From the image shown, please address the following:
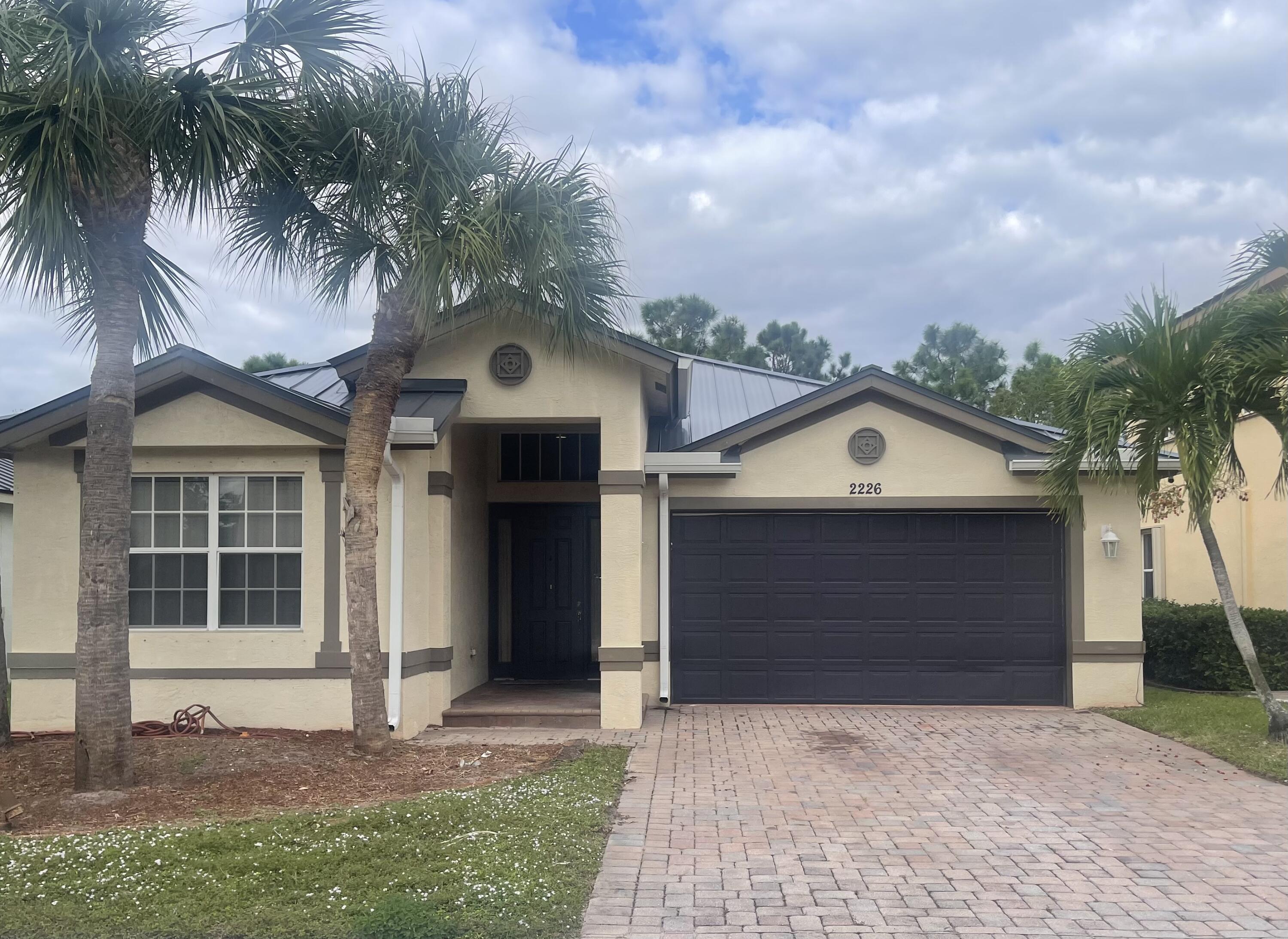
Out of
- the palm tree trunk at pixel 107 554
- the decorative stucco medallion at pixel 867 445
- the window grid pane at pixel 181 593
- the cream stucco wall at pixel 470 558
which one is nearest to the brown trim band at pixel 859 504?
the decorative stucco medallion at pixel 867 445

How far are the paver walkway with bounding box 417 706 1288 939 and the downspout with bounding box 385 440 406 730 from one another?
1.92 feet

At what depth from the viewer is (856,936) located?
4.99 meters

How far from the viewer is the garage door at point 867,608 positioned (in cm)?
1219

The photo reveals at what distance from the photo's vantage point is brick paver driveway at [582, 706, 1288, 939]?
5254mm

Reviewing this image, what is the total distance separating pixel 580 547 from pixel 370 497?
16.3 ft

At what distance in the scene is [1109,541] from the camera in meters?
11.8

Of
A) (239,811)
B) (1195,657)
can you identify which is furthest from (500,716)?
(1195,657)

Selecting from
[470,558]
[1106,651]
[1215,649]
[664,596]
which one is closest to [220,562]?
[470,558]

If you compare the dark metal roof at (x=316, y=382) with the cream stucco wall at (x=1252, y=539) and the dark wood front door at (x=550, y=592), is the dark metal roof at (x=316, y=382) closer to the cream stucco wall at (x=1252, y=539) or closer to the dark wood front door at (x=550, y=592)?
the dark wood front door at (x=550, y=592)

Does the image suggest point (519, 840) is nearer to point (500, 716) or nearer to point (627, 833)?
point (627, 833)

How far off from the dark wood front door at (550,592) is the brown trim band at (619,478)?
2.68 m

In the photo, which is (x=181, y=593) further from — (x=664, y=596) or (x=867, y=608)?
(x=867, y=608)

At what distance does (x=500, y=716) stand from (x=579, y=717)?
82 centimetres

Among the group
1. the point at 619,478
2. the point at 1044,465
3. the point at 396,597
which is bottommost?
the point at 396,597
